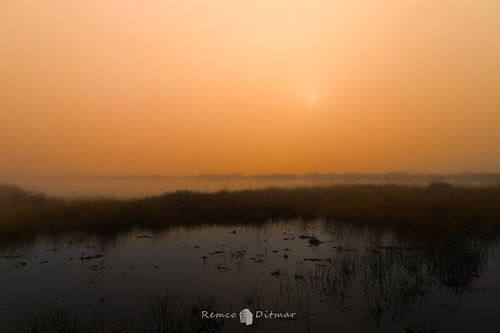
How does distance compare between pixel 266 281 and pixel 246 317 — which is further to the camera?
pixel 266 281

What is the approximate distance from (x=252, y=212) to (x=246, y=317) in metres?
13.4

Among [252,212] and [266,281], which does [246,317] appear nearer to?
[266,281]

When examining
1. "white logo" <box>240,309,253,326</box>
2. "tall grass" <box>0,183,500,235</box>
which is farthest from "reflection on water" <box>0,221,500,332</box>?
"tall grass" <box>0,183,500,235</box>

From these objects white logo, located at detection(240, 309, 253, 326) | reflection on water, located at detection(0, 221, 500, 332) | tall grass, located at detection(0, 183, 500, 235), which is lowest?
white logo, located at detection(240, 309, 253, 326)

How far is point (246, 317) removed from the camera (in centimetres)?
736

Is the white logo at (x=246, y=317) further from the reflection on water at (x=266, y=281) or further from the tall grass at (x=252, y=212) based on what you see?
the tall grass at (x=252, y=212)

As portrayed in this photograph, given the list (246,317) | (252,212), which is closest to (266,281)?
(246,317)

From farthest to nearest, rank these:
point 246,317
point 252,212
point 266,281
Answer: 1. point 252,212
2. point 266,281
3. point 246,317

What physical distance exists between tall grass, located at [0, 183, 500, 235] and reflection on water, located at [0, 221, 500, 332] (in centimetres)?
208

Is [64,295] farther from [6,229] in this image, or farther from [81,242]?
[6,229]

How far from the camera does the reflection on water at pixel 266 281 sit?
7211 mm

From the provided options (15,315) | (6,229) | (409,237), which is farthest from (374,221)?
(6,229)

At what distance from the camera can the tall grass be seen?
51.8 feet

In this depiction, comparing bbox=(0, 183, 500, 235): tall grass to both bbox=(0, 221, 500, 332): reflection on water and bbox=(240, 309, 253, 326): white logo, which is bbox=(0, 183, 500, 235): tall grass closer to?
bbox=(0, 221, 500, 332): reflection on water
